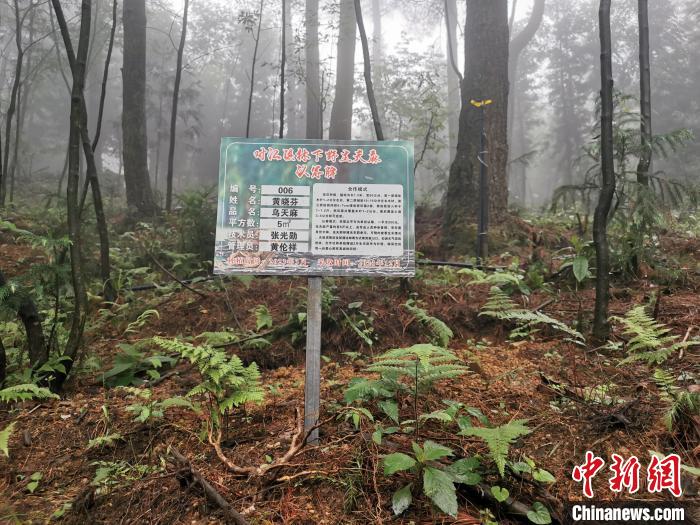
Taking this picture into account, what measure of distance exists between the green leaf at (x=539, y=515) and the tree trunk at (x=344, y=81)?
11462 millimetres

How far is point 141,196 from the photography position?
32.3 feet

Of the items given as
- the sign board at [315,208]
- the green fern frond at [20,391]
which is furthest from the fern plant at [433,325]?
the green fern frond at [20,391]

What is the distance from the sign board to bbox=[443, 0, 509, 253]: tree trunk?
4.42 meters

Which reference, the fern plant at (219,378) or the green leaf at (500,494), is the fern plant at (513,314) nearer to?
the green leaf at (500,494)

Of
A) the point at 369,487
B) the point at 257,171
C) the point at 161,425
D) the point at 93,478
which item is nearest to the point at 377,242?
the point at 257,171

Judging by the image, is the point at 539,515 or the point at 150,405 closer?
the point at 539,515

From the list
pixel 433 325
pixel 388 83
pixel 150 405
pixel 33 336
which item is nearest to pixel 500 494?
pixel 433 325

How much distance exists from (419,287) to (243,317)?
2.11 m

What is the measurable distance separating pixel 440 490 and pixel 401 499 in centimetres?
21

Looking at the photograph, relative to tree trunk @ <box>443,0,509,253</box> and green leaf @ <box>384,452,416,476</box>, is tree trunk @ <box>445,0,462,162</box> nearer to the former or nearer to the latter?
tree trunk @ <box>443,0,509,253</box>

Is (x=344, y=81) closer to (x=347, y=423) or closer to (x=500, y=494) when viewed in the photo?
(x=347, y=423)

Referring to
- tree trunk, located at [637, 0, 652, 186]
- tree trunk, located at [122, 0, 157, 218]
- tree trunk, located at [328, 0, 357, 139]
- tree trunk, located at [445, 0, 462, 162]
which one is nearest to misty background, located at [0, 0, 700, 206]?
tree trunk, located at [445, 0, 462, 162]

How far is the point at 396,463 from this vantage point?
6.79 ft

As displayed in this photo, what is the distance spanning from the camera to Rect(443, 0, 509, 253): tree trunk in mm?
7191
